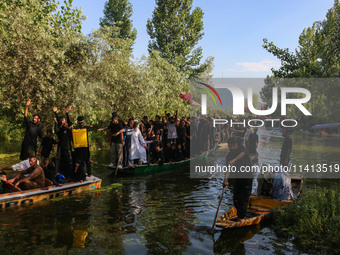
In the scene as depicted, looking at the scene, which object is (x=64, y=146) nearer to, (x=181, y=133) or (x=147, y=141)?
(x=147, y=141)

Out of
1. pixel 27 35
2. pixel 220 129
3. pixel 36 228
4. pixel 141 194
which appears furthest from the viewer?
pixel 220 129

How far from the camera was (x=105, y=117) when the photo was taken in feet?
72.2

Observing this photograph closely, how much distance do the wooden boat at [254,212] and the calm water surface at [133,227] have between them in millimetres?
280

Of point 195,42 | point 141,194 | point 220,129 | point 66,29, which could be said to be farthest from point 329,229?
point 195,42

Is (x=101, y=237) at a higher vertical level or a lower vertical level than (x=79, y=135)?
lower

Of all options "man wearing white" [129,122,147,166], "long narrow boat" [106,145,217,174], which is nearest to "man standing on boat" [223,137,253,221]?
"long narrow boat" [106,145,217,174]

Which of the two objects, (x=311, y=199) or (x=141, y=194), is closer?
(x=311, y=199)

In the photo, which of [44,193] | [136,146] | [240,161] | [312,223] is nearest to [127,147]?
[136,146]

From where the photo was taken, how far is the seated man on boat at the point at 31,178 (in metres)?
10.5

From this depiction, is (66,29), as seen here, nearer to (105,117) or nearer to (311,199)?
(105,117)

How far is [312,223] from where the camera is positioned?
25.3ft

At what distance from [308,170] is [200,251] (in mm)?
12319

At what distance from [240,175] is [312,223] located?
1.90m

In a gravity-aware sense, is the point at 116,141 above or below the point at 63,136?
below
